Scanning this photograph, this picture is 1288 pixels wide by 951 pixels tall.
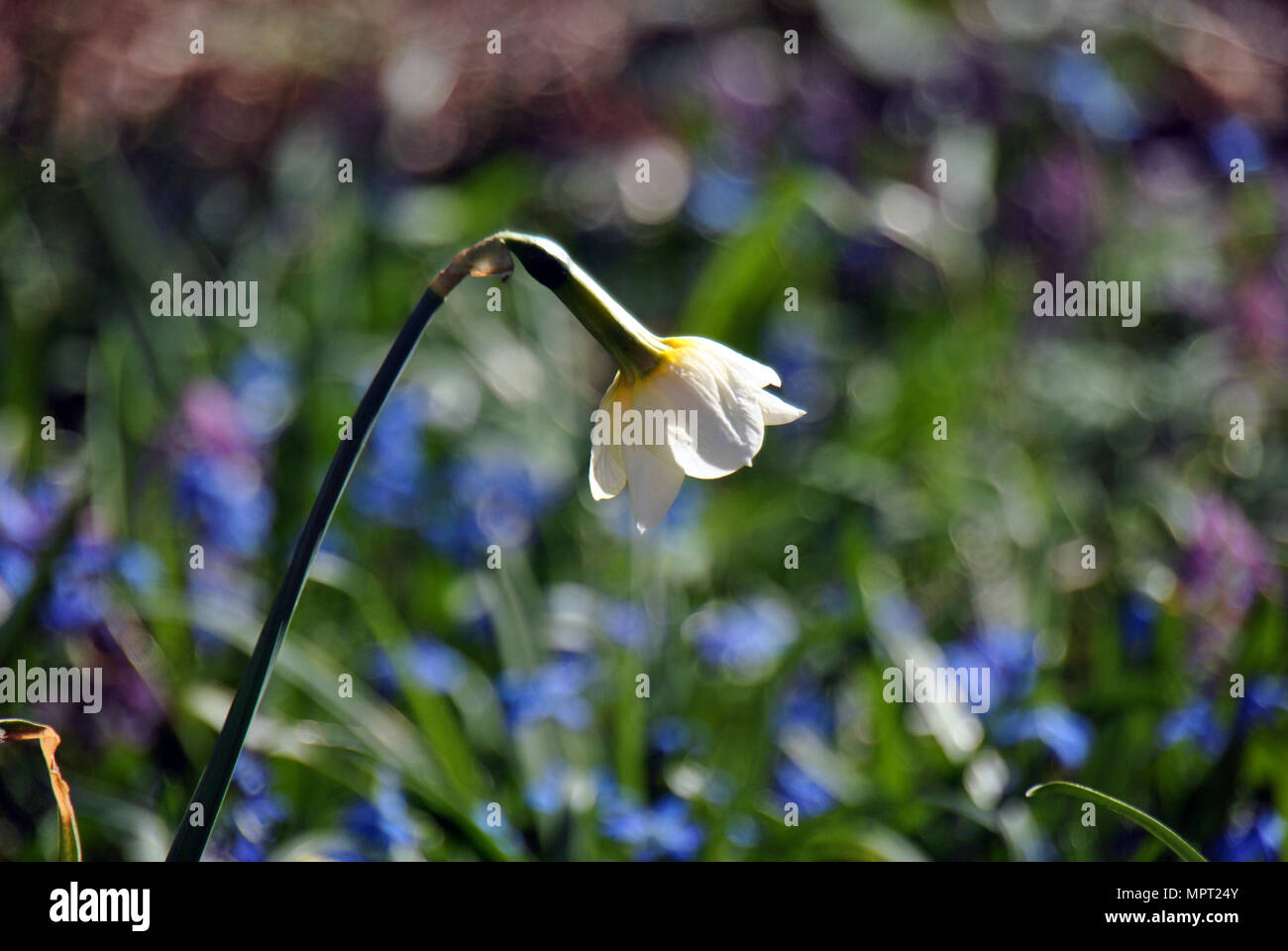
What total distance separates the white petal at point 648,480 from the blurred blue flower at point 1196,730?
39.6 inches

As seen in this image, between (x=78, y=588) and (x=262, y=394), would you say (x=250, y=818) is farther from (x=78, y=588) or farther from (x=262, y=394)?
(x=262, y=394)

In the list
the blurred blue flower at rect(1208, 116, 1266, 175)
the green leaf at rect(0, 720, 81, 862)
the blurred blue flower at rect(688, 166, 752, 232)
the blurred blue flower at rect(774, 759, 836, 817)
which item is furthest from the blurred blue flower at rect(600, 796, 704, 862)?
the blurred blue flower at rect(1208, 116, 1266, 175)

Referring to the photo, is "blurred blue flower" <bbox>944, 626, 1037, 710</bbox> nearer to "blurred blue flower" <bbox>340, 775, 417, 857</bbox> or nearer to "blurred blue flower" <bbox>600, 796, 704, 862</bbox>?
"blurred blue flower" <bbox>600, 796, 704, 862</bbox>

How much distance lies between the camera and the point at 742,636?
179 centimetres

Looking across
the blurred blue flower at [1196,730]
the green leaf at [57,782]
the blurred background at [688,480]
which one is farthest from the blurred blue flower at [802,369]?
the green leaf at [57,782]

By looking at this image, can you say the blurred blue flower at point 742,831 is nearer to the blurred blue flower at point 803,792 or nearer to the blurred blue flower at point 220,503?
the blurred blue flower at point 803,792

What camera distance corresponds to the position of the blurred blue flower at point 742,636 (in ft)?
5.87

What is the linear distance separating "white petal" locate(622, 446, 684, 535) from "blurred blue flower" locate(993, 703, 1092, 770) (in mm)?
831

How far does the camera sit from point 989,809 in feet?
4.74

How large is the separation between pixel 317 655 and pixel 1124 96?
2.95m

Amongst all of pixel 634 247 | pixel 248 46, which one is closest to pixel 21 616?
pixel 634 247

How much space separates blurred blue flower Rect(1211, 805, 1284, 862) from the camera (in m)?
1.35

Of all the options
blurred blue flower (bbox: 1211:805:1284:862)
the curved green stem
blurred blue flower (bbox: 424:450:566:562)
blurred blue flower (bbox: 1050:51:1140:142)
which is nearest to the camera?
the curved green stem

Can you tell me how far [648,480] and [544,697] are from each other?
73cm
